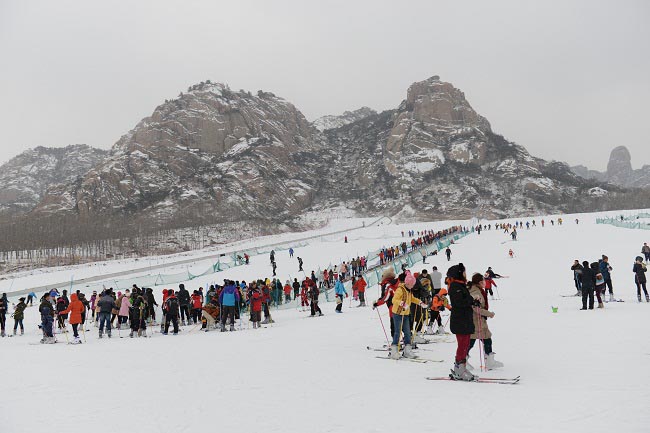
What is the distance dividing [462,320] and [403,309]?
185 cm

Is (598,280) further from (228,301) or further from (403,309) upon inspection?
(228,301)

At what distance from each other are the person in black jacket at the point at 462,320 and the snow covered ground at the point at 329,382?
367mm

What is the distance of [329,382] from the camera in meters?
7.44

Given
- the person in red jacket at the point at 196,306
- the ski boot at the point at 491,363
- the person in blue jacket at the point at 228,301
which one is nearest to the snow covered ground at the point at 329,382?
the ski boot at the point at 491,363

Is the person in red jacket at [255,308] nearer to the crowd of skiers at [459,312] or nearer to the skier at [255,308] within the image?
the skier at [255,308]

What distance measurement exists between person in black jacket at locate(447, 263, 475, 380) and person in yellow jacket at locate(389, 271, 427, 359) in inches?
62.2

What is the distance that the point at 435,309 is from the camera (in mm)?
11555

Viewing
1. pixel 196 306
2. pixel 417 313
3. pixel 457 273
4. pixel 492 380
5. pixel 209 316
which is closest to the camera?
pixel 492 380

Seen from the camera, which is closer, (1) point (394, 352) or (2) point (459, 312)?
(2) point (459, 312)

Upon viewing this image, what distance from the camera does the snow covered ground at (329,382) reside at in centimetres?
548

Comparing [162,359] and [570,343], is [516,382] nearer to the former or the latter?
[570,343]

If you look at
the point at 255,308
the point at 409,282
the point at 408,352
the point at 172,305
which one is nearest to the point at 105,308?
the point at 172,305

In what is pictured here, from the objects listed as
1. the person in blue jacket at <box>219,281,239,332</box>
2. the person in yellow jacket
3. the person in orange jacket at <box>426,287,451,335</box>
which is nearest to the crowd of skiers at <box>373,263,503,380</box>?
the person in yellow jacket

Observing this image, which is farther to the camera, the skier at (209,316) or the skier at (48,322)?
the skier at (209,316)
